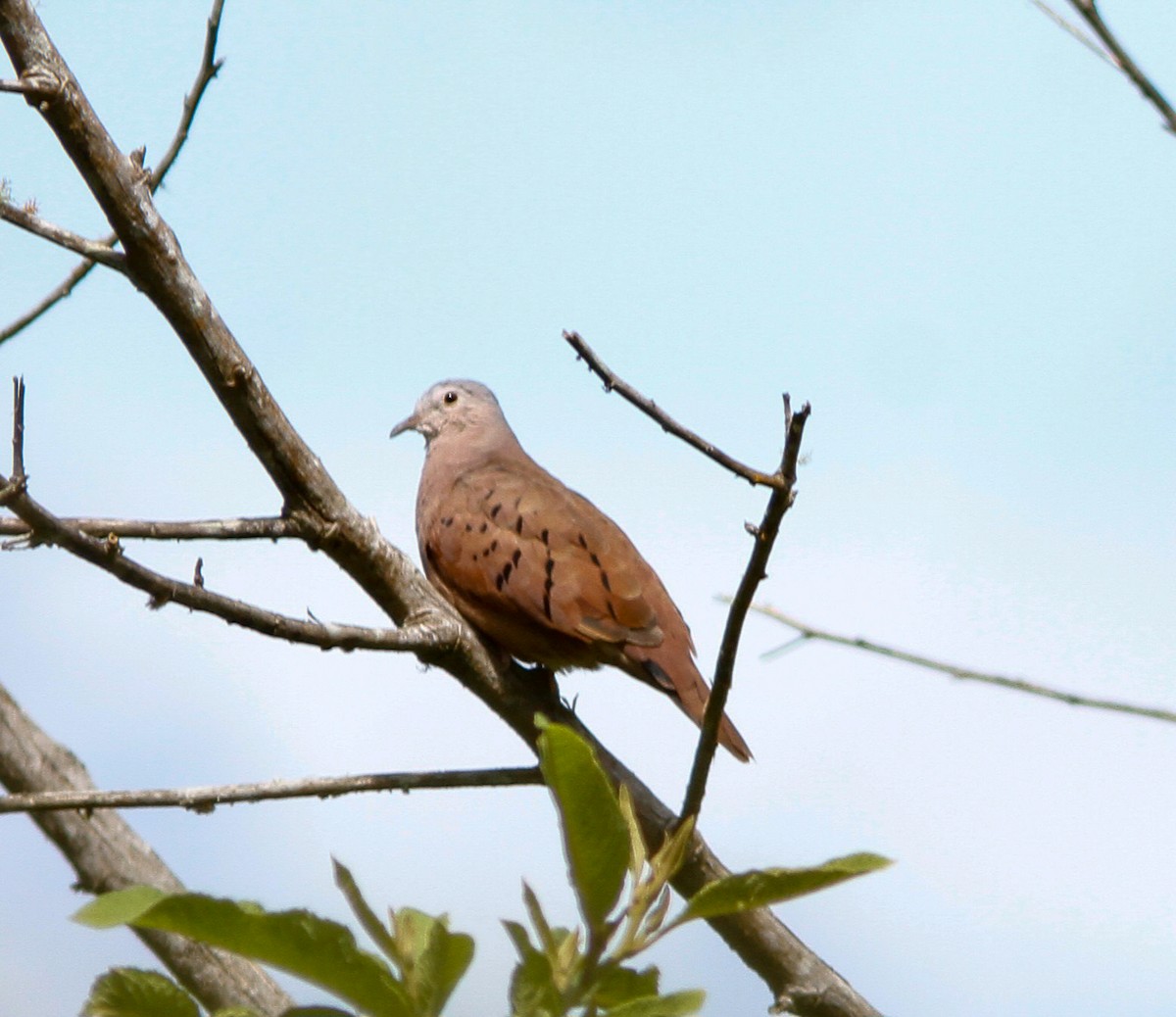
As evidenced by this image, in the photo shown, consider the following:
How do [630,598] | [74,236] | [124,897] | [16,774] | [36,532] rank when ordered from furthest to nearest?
[630,598]
[16,774]
[74,236]
[36,532]
[124,897]

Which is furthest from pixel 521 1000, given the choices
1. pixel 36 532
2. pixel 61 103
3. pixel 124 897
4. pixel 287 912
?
pixel 61 103

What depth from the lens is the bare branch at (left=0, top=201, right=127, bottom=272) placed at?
3171 millimetres

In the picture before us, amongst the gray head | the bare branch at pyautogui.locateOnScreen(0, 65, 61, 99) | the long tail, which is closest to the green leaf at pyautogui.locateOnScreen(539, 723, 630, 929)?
the bare branch at pyautogui.locateOnScreen(0, 65, 61, 99)

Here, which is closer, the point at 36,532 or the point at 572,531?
the point at 36,532

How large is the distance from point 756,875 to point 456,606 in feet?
12.6

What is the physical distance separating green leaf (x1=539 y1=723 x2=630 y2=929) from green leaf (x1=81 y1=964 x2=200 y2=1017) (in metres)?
0.37

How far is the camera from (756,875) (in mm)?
1382

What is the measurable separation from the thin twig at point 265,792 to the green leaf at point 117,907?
6.19 ft

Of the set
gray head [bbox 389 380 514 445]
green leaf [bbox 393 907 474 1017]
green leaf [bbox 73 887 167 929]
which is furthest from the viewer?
gray head [bbox 389 380 514 445]

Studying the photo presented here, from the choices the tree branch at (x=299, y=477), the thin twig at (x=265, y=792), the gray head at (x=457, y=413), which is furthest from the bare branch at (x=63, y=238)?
the gray head at (x=457, y=413)

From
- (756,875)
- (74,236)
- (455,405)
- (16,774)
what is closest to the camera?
(756,875)

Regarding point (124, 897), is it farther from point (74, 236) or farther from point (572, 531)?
point (572, 531)

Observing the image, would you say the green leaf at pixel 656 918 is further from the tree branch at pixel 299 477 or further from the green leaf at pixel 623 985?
the tree branch at pixel 299 477

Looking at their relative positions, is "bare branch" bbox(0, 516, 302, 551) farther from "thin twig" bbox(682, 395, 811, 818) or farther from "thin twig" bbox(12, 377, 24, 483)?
"thin twig" bbox(682, 395, 811, 818)
